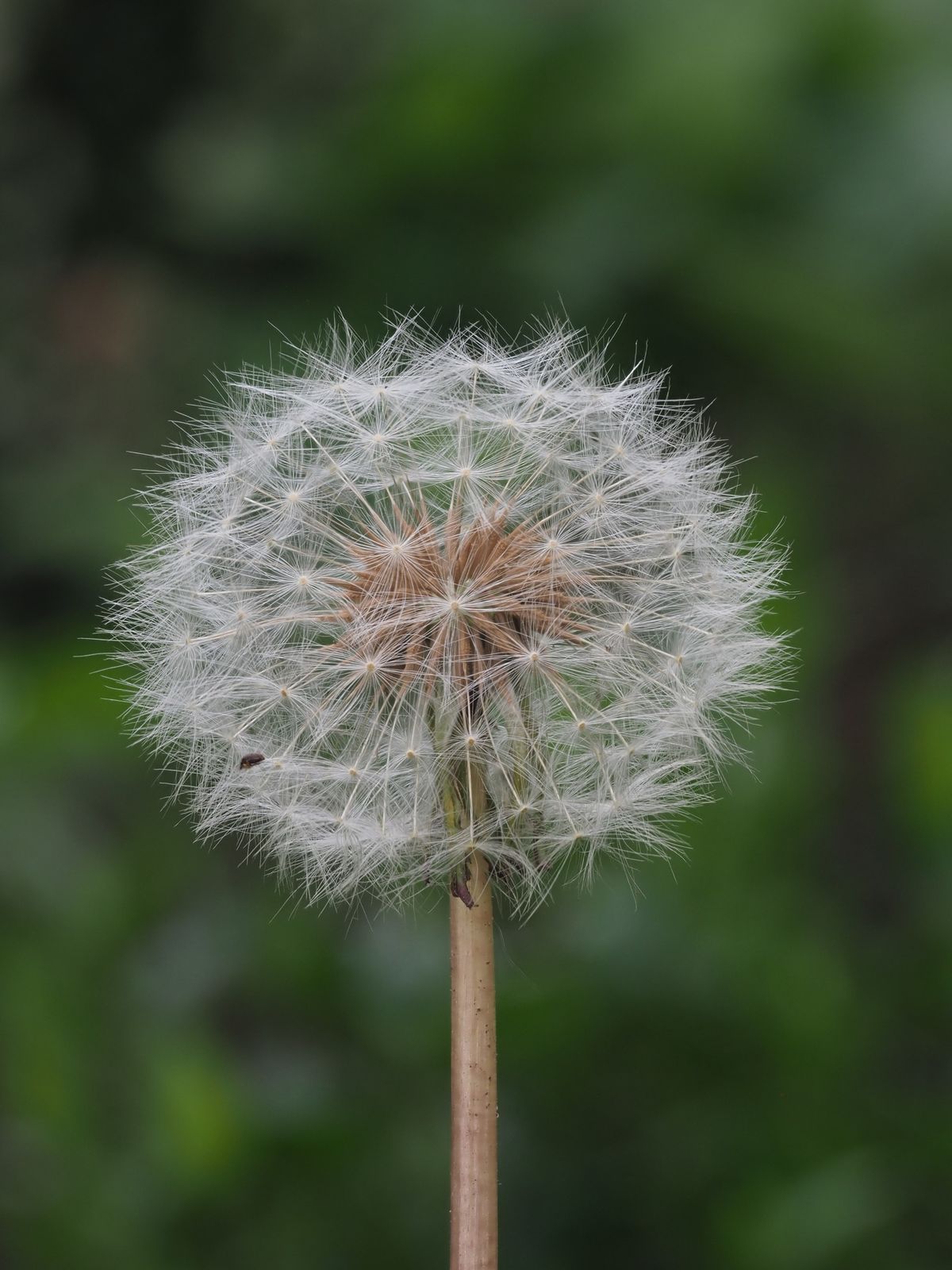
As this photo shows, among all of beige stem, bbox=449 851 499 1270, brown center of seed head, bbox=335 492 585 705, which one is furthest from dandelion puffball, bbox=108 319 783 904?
beige stem, bbox=449 851 499 1270

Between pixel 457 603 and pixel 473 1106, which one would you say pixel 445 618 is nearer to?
pixel 457 603

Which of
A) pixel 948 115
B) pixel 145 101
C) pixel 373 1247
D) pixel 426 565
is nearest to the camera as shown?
pixel 426 565

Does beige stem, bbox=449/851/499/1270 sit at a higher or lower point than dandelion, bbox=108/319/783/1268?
lower

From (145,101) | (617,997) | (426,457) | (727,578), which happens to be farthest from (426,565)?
(145,101)

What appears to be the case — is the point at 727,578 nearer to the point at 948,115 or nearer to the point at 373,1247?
the point at 373,1247

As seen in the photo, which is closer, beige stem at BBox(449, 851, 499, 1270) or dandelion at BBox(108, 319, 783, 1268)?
beige stem at BBox(449, 851, 499, 1270)

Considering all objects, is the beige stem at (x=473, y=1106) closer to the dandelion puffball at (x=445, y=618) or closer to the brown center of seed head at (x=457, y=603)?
the dandelion puffball at (x=445, y=618)

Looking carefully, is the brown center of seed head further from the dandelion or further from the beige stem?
the beige stem

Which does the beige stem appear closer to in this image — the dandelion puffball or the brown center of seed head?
the dandelion puffball
